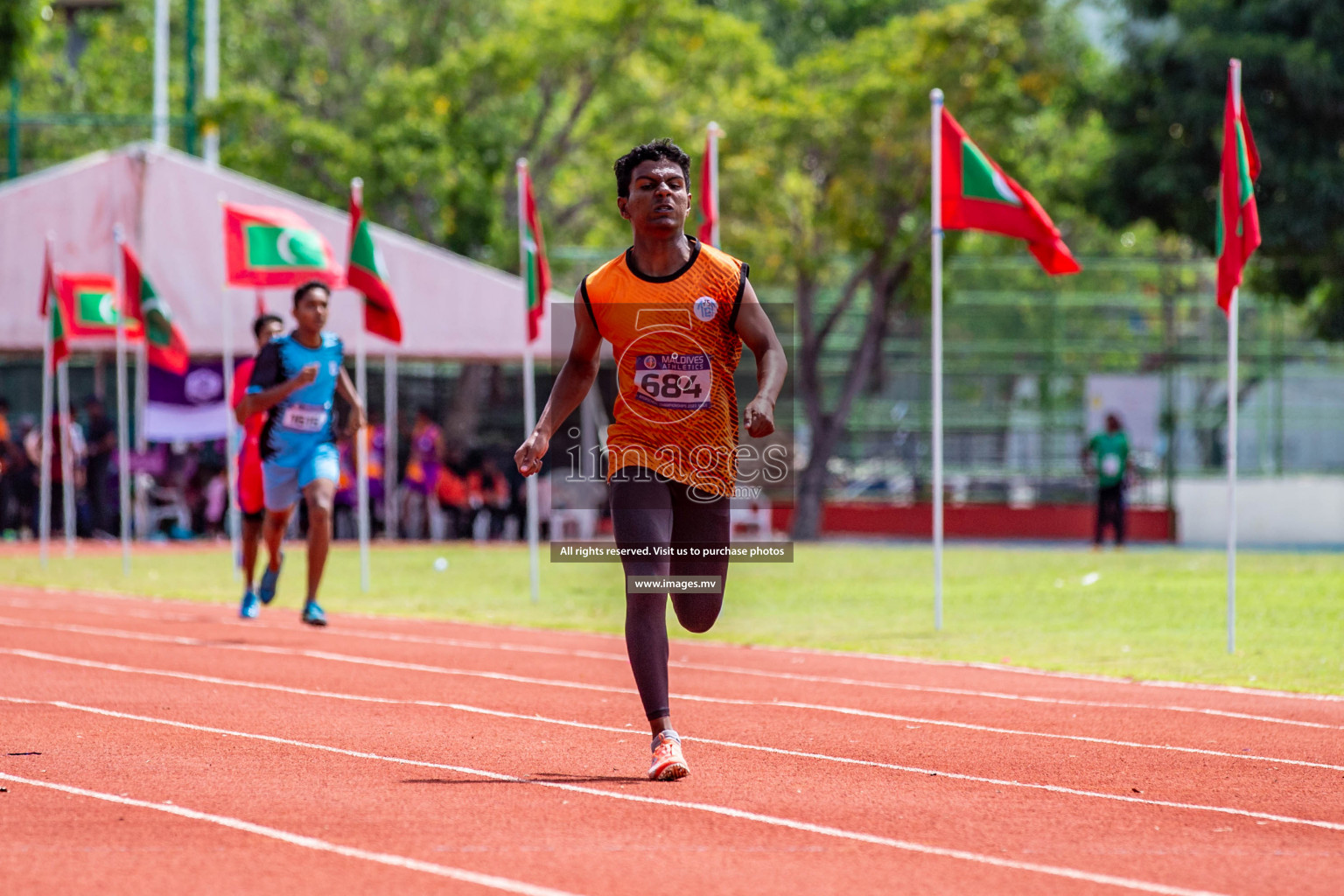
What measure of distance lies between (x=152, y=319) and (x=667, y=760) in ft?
50.1

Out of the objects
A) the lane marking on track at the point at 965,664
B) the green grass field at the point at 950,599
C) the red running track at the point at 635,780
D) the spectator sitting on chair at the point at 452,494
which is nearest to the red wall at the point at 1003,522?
the green grass field at the point at 950,599

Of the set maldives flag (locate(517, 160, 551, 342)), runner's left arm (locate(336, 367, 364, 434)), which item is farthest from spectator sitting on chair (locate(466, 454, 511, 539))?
runner's left arm (locate(336, 367, 364, 434))

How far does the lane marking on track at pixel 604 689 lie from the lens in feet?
25.6

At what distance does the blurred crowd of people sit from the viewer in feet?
90.3

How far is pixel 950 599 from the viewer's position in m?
16.9

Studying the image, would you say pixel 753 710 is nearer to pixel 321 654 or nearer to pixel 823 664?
pixel 823 664

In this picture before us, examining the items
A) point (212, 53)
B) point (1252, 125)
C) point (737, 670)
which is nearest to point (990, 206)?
point (737, 670)

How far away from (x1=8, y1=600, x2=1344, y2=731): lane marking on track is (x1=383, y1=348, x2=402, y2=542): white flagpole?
12226 mm

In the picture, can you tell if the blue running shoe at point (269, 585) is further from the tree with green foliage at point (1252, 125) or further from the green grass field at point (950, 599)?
the tree with green foliage at point (1252, 125)

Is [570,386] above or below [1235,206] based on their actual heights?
below

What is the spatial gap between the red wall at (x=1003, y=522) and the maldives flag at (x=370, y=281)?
14862mm

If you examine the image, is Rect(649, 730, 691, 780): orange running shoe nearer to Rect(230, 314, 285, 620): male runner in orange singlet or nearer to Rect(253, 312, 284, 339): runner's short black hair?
Rect(230, 314, 285, 620): male runner in orange singlet

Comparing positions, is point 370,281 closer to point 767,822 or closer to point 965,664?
point 965,664

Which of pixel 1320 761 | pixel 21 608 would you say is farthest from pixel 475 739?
pixel 21 608
